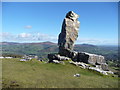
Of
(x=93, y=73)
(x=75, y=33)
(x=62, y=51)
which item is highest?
(x=75, y=33)

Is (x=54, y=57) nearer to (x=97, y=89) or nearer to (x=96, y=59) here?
(x=96, y=59)

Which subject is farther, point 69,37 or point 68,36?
point 69,37

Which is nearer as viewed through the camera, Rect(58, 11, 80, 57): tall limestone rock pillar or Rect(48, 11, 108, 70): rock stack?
Rect(48, 11, 108, 70): rock stack

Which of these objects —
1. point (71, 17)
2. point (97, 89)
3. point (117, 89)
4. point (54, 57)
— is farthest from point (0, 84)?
point (71, 17)

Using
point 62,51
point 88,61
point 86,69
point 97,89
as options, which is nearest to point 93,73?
point 86,69

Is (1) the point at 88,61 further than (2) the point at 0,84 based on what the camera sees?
Yes

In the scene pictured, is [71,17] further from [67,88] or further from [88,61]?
[67,88]

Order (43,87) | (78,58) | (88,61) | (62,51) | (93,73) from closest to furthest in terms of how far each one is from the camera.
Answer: (43,87) < (93,73) < (88,61) < (78,58) < (62,51)

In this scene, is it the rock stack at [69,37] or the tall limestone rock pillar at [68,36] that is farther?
the tall limestone rock pillar at [68,36]

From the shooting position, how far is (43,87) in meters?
13.7

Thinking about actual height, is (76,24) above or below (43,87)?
above

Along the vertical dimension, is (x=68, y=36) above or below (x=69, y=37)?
above

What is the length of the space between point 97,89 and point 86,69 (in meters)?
11.0

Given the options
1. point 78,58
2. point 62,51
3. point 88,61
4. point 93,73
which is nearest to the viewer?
point 93,73
